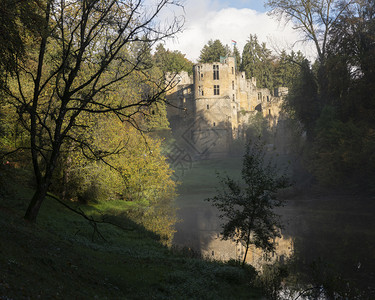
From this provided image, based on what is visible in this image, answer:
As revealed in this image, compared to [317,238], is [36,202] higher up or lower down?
higher up

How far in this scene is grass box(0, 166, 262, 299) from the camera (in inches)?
255

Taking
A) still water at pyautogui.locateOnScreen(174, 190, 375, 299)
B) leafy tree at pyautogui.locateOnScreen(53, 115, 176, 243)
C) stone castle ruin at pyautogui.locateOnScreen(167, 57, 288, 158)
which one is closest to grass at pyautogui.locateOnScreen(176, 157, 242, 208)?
still water at pyautogui.locateOnScreen(174, 190, 375, 299)

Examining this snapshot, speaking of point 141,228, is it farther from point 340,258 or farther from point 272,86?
point 272,86

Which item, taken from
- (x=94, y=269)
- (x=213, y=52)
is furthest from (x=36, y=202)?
(x=213, y=52)

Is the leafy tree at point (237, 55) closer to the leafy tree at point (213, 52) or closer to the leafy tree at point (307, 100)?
the leafy tree at point (213, 52)

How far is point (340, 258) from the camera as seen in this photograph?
16891 mm

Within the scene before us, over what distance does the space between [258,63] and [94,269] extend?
86062 mm

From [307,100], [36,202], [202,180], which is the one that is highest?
[307,100]

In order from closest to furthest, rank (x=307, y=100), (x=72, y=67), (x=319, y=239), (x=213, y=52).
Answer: (x=72, y=67) → (x=319, y=239) → (x=307, y=100) → (x=213, y=52)

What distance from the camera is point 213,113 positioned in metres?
73.9

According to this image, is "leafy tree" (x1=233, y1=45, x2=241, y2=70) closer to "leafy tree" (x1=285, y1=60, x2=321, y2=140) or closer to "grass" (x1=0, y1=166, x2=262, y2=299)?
"leafy tree" (x1=285, y1=60, x2=321, y2=140)

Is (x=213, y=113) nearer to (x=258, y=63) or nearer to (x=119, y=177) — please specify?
(x=258, y=63)

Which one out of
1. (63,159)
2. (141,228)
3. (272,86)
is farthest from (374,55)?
(272,86)

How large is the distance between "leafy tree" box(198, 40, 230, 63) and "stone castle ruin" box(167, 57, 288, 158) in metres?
10.8
